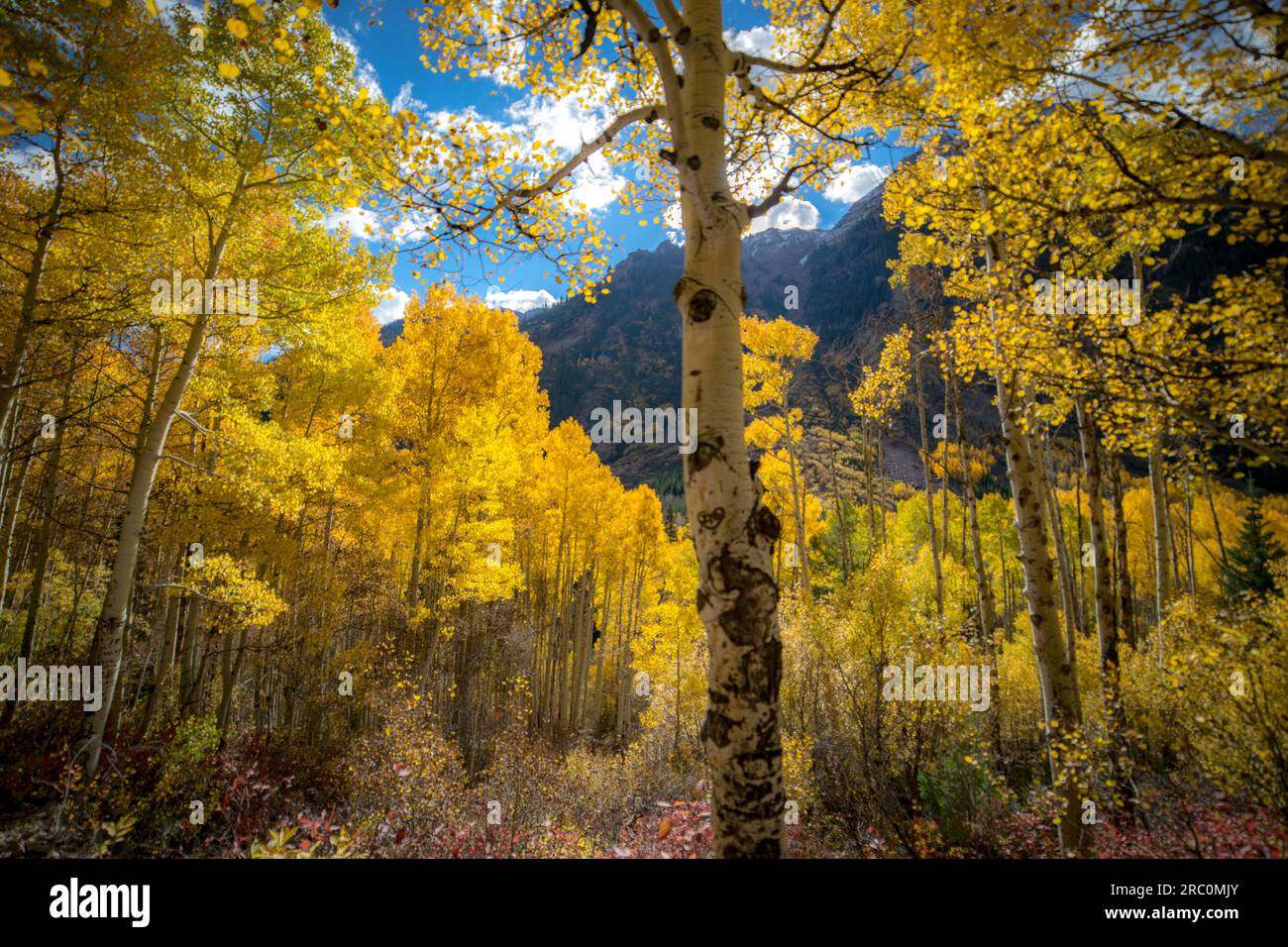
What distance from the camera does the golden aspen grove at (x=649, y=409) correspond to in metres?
2.73

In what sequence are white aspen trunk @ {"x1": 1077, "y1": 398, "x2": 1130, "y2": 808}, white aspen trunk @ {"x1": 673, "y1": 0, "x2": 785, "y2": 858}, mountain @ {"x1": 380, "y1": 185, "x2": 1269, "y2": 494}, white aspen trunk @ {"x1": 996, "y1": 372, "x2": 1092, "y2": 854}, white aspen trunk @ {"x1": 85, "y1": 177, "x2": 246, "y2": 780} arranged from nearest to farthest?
white aspen trunk @ {"x1": 673, "y1": 0, "x2": 785, "y2": 858} → white aspen trunk @ {"x1": 996, "y1": 372, "x2": 1092, "y2": 854} → white aspen trunk @ {"x1": 85, "y1": 177, "x2": 246, "y2": 780} → white aspen trunk @ {"x1": 1077, "y1": 398, "x2": 1130, "y2": 808} → mountain @ {"x1": 380, "y1": 185, "x2": 1269, "y2": 494}

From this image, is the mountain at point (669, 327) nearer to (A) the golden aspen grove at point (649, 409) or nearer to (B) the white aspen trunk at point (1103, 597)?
(A) the golden aspen grove at point (649, 409)

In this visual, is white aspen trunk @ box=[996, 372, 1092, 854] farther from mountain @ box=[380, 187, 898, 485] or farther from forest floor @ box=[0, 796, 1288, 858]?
mountain @ box=[380, 187, 898, 485]

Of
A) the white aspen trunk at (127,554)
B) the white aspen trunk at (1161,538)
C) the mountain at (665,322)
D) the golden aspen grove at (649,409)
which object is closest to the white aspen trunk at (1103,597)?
the golden aspen grove at (649,409)

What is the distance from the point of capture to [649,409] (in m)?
7.64

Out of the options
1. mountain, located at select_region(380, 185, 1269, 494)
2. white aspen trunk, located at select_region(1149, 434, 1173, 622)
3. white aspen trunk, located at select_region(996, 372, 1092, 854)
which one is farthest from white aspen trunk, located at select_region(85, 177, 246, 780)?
mountain, located at select_region(380, 185, 1269, 494)

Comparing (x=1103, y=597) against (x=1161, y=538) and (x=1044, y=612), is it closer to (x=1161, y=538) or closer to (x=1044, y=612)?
(x=1044, y=612)

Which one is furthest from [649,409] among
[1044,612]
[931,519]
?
[931,519]

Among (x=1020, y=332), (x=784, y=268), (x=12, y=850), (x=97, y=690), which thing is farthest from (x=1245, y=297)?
(x=784, y=268)

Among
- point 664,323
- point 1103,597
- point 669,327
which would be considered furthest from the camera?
point 664,323

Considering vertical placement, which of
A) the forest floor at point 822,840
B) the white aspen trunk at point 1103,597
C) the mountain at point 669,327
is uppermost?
the mountain at point 669,327

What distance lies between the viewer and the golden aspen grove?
108 inches

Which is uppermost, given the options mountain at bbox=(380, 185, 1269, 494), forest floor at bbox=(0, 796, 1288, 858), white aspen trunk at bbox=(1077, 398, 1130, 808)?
mountain at bbox=(380, 185, 1269, 494)

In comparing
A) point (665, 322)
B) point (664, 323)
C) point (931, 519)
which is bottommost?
point (931, 519)
